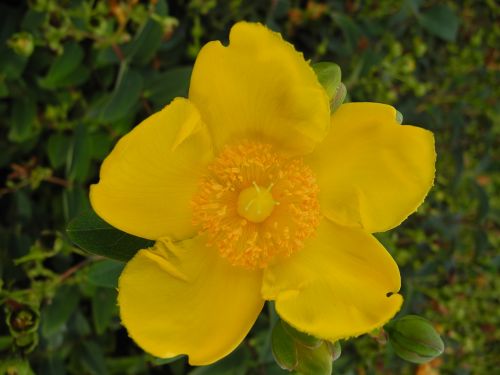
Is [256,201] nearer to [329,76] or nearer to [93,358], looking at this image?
[329,76]

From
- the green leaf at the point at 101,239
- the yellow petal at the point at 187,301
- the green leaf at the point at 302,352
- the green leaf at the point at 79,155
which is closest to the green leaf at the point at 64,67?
the green leaf at the point at 79,155

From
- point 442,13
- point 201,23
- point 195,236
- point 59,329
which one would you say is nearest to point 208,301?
point 195,236

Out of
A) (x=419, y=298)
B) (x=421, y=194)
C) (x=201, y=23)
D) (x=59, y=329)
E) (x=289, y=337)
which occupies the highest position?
(x=421, y=194)

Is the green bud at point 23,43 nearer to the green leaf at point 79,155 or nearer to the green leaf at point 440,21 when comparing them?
the green leaf at point 79,155

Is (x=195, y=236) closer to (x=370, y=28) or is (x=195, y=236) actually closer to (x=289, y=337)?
(x=289, y=337)

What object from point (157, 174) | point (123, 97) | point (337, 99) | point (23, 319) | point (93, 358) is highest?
point (337, 99)

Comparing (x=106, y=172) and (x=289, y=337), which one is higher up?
(x=106, y=172)

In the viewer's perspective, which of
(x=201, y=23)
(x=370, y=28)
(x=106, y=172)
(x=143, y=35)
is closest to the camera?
(x=106, y=172)

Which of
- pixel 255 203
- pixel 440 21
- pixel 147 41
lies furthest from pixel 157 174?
pixel 440 21
